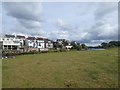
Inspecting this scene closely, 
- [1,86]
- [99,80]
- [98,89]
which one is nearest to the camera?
[98,89]

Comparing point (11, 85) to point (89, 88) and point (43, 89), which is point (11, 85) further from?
point (89, 88)

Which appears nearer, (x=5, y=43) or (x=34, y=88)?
(x=34, y=88)

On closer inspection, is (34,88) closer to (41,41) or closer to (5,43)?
(5,43)

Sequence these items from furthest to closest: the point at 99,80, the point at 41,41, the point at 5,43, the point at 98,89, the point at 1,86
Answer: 1. the point at 41,41
2. the point at 5,43
3. the point at 99,80
4. the point at 1,86
5. the point at 98,89

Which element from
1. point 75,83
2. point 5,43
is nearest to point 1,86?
point 75,83

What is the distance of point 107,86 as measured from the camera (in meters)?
9.09

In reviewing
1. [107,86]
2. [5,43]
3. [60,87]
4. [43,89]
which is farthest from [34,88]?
[5,43]

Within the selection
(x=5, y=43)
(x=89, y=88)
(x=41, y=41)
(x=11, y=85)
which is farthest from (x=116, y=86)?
(x=41, y=41)

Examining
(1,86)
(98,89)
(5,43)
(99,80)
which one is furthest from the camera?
(5,43)

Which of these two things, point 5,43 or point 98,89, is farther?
point 5,43

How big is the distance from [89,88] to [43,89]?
213cm

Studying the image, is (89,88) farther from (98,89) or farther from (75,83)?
(75,83)

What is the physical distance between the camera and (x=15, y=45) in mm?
79625

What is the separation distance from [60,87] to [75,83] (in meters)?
1.04
